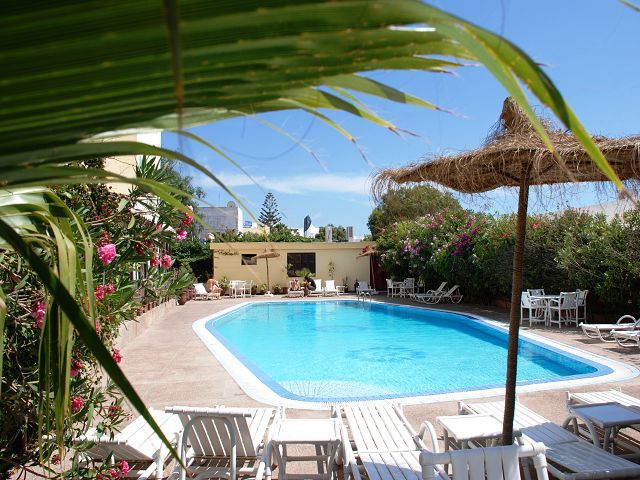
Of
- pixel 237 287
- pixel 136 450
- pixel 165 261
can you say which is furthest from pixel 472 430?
pixel 237 287

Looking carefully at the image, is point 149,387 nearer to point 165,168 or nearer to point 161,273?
point 161,273

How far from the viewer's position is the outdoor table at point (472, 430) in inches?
154

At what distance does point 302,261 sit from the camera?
25141 mm

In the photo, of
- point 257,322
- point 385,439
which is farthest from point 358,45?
point 257,322

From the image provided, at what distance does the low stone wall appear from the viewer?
962 cm

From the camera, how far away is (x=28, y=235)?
3.65 ft

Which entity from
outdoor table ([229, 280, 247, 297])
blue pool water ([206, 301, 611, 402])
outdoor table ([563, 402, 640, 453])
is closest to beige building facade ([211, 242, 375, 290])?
outdoor table ([229, 280, 247, 297])

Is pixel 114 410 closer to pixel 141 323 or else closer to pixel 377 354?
pixel 377 354

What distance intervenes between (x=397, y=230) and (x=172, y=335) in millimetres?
12939

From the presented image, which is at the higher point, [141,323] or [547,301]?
[547,301]

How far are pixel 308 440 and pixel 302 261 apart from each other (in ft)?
70.0

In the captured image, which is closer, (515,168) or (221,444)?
(515,168)

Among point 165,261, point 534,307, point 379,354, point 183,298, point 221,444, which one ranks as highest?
point 165,261

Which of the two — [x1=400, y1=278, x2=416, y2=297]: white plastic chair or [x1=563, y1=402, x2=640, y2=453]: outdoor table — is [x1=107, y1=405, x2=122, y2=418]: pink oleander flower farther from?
[x1=400, y1=278, x2=416, y2=297]: white plastic chair
